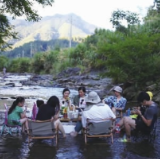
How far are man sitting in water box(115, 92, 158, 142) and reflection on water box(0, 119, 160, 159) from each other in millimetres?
409

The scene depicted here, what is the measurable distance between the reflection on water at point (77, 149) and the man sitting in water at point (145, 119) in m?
0.41

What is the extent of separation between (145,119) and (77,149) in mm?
1734

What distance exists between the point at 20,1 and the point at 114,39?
847 centimetres

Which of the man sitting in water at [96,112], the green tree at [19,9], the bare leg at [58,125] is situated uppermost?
the green tree at [19,9]

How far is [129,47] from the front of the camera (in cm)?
1664

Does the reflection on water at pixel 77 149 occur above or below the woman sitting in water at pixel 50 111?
below

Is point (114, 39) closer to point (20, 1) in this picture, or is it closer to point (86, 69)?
point (20, 1)

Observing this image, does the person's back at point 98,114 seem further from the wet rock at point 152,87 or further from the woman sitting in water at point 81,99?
the wet rock at point 152,87

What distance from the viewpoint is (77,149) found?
6238 mm

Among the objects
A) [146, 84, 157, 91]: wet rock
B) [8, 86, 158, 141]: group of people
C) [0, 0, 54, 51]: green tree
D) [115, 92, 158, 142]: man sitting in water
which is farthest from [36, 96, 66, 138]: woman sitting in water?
[146, 84, 157, 91]: wet rock

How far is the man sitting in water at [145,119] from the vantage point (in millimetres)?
6422

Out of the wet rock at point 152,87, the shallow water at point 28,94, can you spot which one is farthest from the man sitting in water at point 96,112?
the wet rock at point 152,87

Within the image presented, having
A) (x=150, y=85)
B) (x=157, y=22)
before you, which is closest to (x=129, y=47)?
(x=150, y=85)

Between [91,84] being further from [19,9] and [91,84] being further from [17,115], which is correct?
[17,115]
